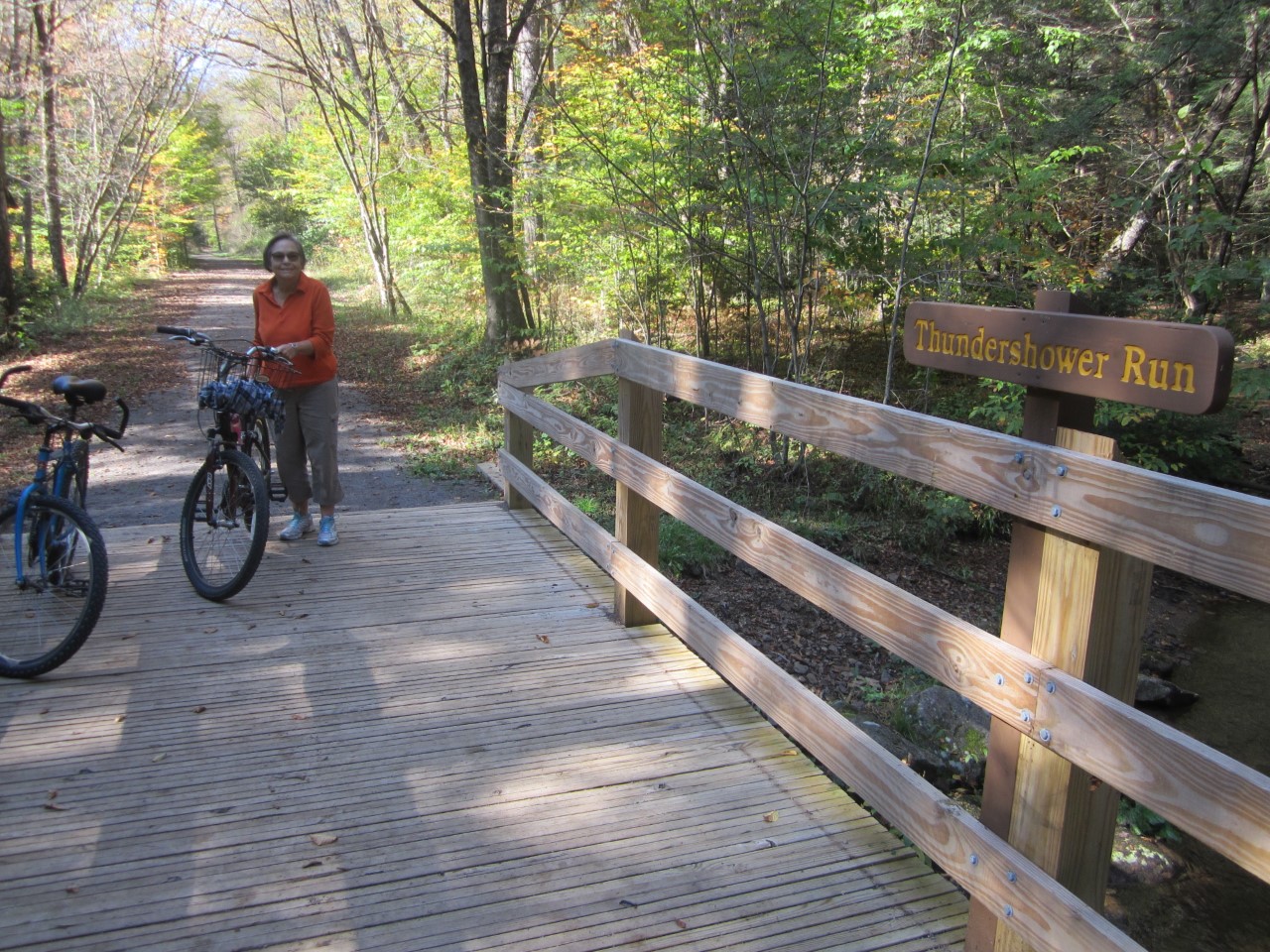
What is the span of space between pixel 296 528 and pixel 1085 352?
4.71 m

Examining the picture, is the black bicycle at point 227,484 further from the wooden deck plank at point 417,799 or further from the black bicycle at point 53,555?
the black bicycle at point 53,555

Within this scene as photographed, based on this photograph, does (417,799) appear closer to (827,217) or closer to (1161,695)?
(1161,695)

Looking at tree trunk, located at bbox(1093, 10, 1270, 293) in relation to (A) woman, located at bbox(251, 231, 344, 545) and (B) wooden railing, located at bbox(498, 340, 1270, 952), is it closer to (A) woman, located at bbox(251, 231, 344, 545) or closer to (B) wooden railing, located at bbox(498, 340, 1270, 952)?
(A) woman, located at bbox(251, 231, 344, 545)

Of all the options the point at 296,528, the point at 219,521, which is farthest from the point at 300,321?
the point at 296,528

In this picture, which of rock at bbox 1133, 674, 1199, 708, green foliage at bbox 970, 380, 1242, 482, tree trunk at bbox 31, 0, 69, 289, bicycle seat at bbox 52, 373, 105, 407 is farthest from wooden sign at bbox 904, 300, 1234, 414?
tree trunk at bbox 31, 0, 69, 289

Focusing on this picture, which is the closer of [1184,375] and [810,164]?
[1184,375]

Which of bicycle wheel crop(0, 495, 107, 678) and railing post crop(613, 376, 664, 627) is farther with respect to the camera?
railing post crop(613, 376, 664, 627)

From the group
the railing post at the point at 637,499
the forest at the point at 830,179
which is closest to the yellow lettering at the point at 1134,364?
the railing post at the point at 637,499

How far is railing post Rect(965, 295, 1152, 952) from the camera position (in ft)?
6.29

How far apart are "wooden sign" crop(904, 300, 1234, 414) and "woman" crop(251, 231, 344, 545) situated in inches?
138

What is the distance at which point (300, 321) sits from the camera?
5078 mm

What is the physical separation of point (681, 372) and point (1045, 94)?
10.1 meters

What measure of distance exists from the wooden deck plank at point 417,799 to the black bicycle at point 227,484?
0.30 m

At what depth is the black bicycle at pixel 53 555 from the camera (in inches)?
146
